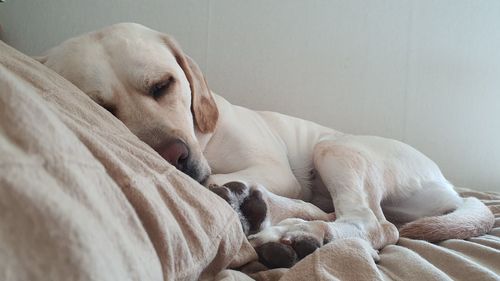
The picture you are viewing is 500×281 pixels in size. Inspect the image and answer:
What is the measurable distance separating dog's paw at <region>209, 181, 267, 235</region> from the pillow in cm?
41

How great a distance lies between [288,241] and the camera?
0.97 metres

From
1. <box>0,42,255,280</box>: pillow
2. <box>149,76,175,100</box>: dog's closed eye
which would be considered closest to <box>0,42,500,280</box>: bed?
<box>0,42,255,280</box>: pillow

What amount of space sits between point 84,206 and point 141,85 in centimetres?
88

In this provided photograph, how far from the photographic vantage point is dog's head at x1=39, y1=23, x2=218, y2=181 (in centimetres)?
111

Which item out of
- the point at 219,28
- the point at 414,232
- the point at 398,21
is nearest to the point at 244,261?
the point at 414,232

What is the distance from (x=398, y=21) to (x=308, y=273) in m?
2.13

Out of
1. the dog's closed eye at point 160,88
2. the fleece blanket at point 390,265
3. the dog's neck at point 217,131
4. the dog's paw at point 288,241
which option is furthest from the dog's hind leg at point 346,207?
the dog's closed eye at point 160,88

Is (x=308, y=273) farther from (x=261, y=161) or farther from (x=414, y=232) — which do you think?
(x=261, y=161)

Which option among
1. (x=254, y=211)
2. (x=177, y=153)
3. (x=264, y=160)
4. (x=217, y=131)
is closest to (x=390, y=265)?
(x=254, y=211)

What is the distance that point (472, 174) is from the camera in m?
2.50

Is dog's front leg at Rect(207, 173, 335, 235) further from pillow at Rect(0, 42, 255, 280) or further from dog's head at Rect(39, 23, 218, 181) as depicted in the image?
pillow at Rect(0, 42, 255, 280)

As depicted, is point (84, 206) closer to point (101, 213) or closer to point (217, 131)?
point (101, 213)

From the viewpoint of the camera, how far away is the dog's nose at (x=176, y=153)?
3.45ft

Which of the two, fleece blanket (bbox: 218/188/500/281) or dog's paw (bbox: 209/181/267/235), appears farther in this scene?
dog's paw (bbox: 209/181/267/235)
